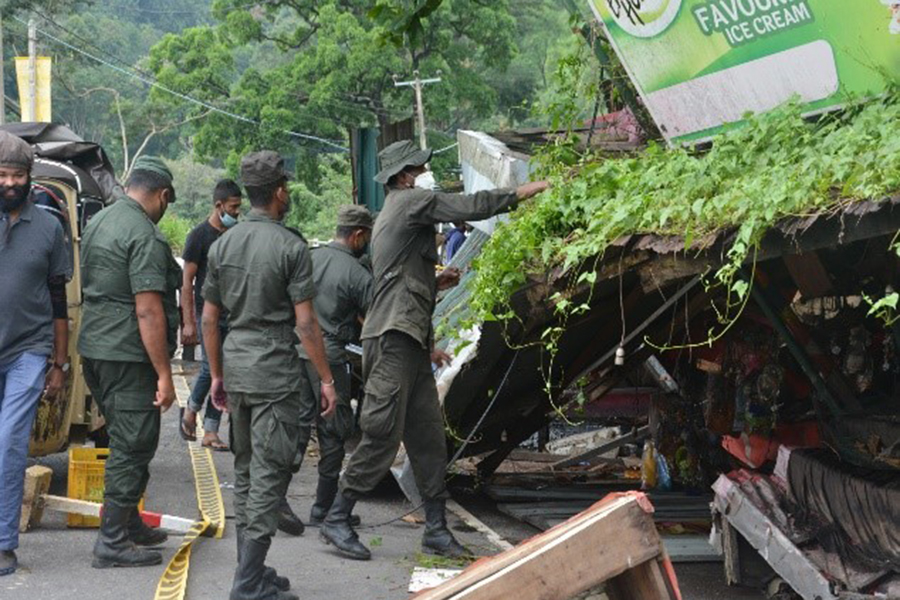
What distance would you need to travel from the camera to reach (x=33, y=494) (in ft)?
27.7

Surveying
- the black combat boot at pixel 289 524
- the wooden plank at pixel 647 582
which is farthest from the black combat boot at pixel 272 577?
the wooden plank at pixel 647 582

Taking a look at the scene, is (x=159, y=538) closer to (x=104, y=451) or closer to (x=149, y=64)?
(x=104, y=451)

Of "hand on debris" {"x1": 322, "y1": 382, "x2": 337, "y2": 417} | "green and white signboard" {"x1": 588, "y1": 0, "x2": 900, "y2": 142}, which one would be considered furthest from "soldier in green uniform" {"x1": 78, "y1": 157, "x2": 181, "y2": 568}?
"green and white signboard" {"x1": 588, "y1": 0, "x2": 900, "y2": 142}

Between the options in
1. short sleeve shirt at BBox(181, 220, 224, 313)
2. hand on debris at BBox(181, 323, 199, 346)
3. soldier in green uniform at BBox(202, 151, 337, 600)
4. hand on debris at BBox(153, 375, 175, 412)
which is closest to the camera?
soldier in green uniform at BBox(202, 151, 337, 600)

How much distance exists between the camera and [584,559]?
397 centimetres

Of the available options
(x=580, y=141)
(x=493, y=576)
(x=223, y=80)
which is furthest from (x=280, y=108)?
(x=493, y=576)

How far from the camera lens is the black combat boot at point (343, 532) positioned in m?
8.45

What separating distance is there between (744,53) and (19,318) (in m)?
4.21

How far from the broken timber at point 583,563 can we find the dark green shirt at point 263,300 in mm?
3337

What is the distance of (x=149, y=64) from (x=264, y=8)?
18.4 feet

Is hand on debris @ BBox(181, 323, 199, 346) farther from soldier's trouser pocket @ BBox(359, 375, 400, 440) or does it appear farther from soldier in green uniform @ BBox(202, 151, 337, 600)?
soldier in green uniform @ BBox(202, 151, 337, 600)

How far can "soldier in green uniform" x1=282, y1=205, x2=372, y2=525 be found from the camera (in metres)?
9.23

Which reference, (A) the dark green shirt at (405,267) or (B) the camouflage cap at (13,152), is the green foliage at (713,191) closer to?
(A) the dark green shirt at (405,267)

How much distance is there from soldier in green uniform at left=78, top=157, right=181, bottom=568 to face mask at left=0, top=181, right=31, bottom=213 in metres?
0.38
